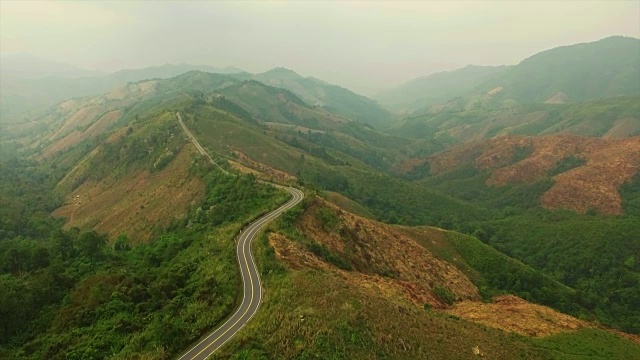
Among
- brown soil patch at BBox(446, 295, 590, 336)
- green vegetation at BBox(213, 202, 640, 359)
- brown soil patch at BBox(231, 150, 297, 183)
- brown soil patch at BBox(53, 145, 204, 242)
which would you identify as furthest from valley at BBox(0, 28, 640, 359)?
brown soil patch at BBox(231, 150, 297, 183)

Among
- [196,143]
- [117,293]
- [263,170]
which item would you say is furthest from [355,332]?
[196,143]

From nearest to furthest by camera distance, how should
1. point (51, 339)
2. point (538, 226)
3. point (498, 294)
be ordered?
point (51, 339) < point (498, 294) < point (538, 226)

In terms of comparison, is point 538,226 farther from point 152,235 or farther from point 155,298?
point 155,298

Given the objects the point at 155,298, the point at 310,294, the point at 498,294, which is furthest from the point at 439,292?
the point at 155,298

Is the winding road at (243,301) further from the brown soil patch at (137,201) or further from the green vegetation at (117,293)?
the brown soil patch at (137,201)

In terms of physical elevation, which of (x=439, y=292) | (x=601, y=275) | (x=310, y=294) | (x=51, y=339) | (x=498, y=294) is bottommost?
(x=601, y=275)

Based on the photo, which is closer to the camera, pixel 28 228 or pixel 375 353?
pixel 375 353

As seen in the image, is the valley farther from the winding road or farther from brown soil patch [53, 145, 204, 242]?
brown soil patch [53, 145, 204, 242]
